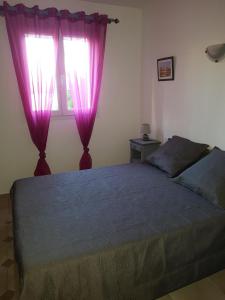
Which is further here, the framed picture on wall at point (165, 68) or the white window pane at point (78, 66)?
the white window pane at point (78, 66)

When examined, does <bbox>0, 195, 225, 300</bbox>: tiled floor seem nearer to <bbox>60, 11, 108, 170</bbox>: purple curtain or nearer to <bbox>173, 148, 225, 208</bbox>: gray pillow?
<bbox>173, 148, 225, 208</bbox>: gray pillow

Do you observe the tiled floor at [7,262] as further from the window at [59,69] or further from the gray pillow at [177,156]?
the gray pillow at [177,156]

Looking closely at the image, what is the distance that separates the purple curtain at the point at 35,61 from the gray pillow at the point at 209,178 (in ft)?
6.17

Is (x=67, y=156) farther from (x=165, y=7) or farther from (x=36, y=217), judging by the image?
(x=165, y=7)

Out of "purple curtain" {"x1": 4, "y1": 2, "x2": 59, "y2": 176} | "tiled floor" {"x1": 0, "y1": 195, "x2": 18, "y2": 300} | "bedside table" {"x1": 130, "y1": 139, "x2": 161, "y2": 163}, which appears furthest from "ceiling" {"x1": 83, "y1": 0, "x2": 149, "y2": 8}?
"tiled floor" {"x1": 0, "y1": 195, "x2": 18, "y2": 300}

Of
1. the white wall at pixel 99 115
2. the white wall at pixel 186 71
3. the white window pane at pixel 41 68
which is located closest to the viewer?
the white wall at pixel 186 71

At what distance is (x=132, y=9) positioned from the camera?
3.41 m

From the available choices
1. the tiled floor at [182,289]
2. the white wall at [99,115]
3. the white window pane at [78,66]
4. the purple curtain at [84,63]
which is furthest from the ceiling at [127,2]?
the tiled floor at [182,289]

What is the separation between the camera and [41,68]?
3.00 metres

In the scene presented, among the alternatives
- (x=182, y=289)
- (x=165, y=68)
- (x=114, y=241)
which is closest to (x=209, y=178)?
(x=182, y=289)

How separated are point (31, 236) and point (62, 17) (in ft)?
8.73

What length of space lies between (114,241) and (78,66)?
8.11 ft

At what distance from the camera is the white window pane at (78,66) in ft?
10.3

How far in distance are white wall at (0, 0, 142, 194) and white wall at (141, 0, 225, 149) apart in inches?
10.2
